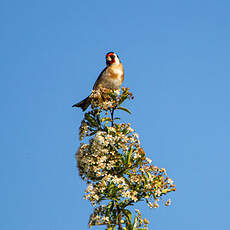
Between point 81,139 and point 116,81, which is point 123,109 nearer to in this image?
point 81,139

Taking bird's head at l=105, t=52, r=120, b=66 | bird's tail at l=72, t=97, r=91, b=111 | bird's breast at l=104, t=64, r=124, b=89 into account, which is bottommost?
bird's tail at l=72, t=97, r=91, b=111

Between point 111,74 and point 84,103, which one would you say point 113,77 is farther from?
point 84,103

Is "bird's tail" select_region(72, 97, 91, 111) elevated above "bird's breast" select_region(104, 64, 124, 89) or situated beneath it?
situated beneath

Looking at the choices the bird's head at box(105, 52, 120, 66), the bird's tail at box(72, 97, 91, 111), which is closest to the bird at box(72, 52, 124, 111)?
the bird's head at box(105, 52, 120, 66)

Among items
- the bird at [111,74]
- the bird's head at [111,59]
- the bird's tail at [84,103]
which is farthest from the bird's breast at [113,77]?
the bird's tail at [84,103]

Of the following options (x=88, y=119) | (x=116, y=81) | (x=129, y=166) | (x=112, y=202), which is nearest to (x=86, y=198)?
(x=112, y=202)

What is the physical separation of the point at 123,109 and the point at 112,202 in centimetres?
234

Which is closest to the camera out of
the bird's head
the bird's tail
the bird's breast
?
the bird's tail

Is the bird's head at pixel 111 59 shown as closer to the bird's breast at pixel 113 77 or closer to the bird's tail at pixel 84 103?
the bird's breast at pixel 113 77

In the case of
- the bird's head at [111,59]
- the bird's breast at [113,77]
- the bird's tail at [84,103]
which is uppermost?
the bird's head at [111,59]

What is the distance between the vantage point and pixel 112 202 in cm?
859

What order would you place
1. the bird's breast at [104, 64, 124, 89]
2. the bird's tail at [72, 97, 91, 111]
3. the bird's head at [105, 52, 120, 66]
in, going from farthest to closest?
1. the bird's head at [105, 52, 120, 66]
2. the bird's breast at [104, 64, 124, 89]
3. the bird's tail at [72, 97, 91, 111]

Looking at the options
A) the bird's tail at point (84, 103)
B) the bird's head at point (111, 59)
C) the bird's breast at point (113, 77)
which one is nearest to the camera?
the bird's tail at point (84, 103)

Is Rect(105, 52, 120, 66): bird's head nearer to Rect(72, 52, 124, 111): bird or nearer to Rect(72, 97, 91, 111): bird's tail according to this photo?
Rect(72, 52, 124, 111): bird
